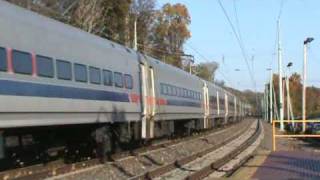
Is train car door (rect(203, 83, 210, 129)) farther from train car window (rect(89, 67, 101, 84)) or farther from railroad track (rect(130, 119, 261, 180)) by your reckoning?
train car window (rect(89, 67, 101, 84))

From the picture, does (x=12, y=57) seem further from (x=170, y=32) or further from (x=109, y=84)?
(x=170, y=32)

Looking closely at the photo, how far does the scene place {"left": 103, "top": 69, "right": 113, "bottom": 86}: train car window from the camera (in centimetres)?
1947

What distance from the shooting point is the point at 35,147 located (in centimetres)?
1619

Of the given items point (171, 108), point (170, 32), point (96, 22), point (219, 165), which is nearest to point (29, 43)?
point (219, 165)

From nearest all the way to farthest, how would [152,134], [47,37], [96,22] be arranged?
[47,37]
[152,134]
[96,22]

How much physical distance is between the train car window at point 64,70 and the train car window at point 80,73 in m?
0.39

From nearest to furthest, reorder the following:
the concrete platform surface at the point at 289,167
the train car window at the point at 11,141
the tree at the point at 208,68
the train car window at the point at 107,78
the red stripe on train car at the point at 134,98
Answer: the train car window at the point at 11,141, the concrete platform surface at the point at 289,167, the train car window at the point at 107,78, the red stripe on train car at the point at 134,98, the tree at the point at 208,68

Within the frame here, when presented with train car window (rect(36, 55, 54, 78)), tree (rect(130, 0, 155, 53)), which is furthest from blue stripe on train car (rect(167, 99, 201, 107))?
tree (rect(130, 0, 155, 53))

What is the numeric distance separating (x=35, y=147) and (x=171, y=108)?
14.3m

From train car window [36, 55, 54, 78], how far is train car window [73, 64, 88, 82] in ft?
5.06

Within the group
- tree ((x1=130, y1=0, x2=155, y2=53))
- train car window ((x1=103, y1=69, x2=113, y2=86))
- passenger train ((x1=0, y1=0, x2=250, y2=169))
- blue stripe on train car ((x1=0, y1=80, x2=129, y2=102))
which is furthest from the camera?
tree ((x1=130, y1=0, x2=155, y2=53))

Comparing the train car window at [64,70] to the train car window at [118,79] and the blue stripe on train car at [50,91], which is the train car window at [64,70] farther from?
the train car window at [118,79]

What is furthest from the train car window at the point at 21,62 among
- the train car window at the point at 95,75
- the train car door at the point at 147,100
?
the train car door at the point at 147,100

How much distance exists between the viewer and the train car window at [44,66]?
581 inches
